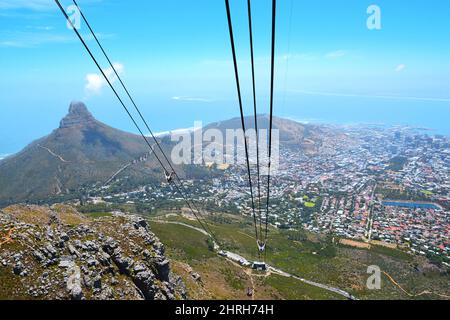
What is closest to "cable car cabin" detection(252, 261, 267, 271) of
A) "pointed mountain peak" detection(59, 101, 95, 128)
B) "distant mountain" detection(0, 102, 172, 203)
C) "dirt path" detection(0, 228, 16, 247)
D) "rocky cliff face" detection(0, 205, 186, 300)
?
"rocky cliff face" detection(0, 205, 186, 300)

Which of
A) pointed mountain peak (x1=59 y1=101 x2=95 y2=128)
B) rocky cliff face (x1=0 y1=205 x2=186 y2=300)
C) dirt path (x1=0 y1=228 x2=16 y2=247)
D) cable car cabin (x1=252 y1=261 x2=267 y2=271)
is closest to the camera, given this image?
rocky cliff face (x1=0 y1=205 x2=186 y2=300)

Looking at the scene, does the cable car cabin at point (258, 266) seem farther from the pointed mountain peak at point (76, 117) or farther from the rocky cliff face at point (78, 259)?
the pointed mountain peak at point (76, 117)

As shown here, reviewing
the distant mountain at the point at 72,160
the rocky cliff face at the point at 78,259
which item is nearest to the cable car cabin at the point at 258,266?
the rocky cliff face at the point at 78,259

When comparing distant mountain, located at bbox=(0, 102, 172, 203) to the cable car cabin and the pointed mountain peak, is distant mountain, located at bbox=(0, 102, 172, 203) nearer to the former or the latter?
the pointed mountain peak

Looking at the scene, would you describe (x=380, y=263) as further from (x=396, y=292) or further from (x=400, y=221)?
(x=400, y=221)
